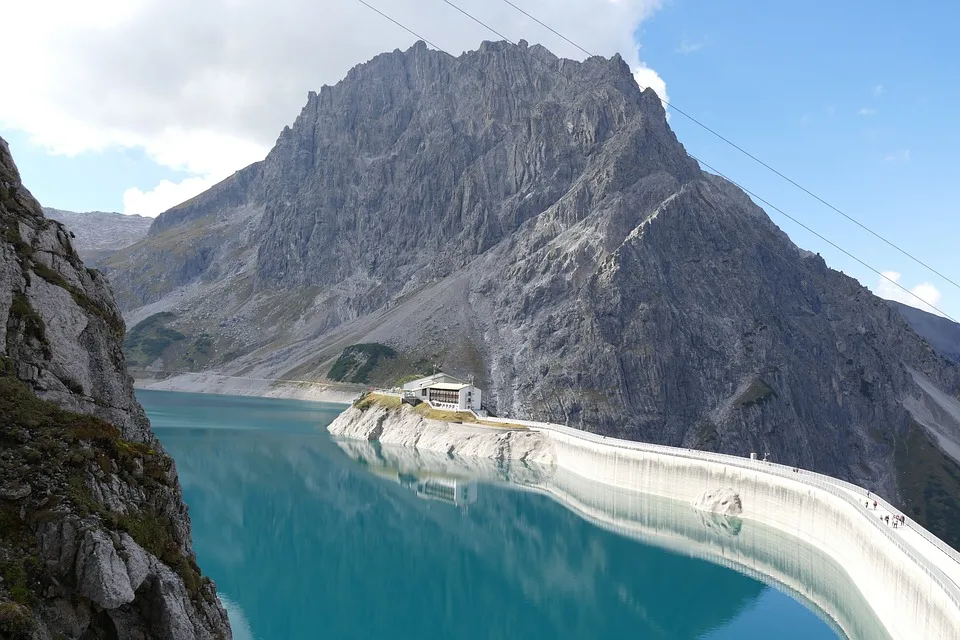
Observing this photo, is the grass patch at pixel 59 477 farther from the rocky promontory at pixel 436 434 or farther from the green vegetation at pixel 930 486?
the green vegetation at pixel 930 486

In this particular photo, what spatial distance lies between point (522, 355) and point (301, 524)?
125 m

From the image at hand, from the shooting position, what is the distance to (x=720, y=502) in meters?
76.4

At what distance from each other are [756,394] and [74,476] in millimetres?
183055

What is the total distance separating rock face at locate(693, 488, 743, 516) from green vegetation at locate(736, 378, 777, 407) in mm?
110020

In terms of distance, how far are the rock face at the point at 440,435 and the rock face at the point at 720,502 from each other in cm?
3100

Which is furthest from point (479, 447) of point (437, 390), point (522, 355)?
point (522, 355)

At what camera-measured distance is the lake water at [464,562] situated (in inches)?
1773

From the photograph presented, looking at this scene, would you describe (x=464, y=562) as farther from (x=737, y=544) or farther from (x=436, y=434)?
(x=436, y=434)

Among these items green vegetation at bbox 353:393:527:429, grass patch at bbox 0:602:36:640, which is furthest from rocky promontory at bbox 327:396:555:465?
grass patch at bbox 0:602:36:640

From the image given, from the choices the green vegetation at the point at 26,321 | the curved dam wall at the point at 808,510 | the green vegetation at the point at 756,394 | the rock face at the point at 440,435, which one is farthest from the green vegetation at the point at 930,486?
the green vegetation at the point at 26,321

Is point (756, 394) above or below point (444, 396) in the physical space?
above

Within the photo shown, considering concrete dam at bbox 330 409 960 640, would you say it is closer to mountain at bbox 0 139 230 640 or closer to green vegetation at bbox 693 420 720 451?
mountain at bbox 0 139 230 640

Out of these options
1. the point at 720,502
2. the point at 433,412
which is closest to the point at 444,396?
the point at 433,412

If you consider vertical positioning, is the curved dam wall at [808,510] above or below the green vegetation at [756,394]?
below
